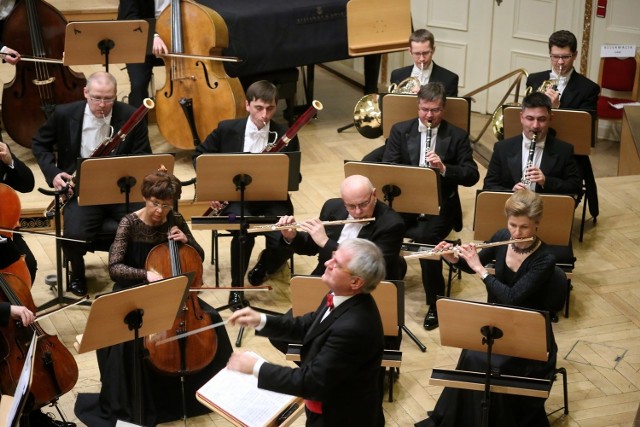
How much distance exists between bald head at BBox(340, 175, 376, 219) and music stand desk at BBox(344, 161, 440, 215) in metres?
0.44

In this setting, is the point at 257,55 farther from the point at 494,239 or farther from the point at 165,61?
the point at 494,239

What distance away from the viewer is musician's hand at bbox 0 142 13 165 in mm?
5209

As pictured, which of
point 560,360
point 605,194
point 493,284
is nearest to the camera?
point 493,284

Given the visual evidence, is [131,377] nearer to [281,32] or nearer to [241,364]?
[241,364]

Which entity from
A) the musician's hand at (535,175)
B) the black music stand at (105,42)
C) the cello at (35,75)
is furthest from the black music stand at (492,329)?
the cello at (35,75)

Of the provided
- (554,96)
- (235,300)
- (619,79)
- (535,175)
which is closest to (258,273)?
(235,300)

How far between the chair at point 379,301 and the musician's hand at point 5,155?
1853 mm

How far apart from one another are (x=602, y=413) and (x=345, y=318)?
6.22 feet

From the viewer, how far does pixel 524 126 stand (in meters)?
5.70

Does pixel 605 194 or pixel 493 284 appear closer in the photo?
pixel 493 284

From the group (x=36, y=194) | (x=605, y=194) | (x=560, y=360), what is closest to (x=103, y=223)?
(x=36, y=194)

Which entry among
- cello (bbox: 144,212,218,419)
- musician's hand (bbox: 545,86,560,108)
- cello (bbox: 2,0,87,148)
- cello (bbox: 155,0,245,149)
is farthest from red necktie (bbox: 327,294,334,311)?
cello (bbox: 2,0,87,148)

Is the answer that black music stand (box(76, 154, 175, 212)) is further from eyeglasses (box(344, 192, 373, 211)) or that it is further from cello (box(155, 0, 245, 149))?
cello (box(155, 0, 245, 149))

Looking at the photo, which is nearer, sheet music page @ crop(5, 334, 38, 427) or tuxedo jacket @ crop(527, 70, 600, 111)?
sheet music page @ crop(5, 334, 38, 427)
